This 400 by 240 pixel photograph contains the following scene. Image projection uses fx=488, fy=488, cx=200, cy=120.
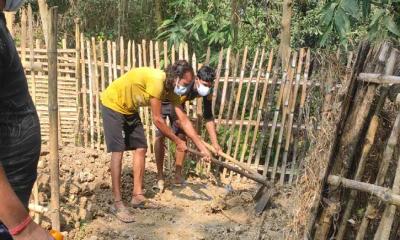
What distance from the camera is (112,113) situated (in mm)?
4980

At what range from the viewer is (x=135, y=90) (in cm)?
487

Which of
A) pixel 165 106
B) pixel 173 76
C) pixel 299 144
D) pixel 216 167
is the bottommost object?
pixel 216 167

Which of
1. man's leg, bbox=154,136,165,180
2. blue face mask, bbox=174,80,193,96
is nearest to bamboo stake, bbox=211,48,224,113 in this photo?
man's leg, bbox=154,136,165,180

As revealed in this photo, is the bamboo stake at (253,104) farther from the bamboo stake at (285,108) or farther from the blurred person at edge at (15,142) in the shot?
the blurred person at edge at (15,142)

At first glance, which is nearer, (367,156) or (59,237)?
(59,237)

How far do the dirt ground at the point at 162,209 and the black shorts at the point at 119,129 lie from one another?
619 millimetres

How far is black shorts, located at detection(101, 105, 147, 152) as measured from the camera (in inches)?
195

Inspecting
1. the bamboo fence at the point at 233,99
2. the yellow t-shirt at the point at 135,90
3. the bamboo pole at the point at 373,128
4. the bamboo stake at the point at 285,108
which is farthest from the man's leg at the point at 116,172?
the bamboo pole at the point at 373,128

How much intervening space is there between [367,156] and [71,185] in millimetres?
3380

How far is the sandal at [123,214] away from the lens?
4859 mm

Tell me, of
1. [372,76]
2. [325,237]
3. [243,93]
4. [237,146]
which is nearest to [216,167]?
[237,146]

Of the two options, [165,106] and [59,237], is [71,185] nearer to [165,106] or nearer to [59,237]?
[165,106]

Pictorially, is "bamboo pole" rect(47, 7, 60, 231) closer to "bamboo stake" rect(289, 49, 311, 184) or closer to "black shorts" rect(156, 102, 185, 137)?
"black shorts" rect(156, 102, 185, 137)

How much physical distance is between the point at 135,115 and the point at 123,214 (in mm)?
1029
